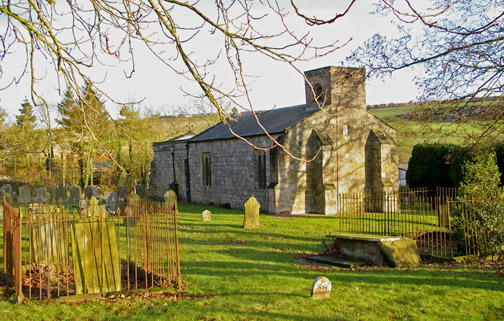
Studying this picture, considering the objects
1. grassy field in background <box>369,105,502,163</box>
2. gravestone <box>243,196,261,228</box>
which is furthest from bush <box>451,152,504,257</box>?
gravestone <box>243,196,261,228</box>

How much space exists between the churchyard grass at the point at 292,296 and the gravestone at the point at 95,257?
0.48 metres

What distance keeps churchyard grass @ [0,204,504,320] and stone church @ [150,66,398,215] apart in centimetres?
1143

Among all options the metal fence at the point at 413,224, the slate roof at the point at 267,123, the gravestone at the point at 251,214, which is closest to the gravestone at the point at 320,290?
the metal fence at the point at 413,224

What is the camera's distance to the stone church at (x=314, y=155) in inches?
936

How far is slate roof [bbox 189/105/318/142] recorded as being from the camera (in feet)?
81.0

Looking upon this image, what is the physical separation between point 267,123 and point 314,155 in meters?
4.91

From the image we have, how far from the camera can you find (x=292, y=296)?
8430 millimetres

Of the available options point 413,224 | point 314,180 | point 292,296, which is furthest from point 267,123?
point 292,296

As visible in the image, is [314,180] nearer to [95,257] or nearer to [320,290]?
[320,290]

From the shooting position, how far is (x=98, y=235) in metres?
8.47

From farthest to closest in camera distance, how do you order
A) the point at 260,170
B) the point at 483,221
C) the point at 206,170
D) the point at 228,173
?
the point at 206,170 → the point at 228,173 → the point at 260,170 → the point at 483,221

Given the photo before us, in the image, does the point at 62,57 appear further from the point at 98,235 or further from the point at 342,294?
the point at 342,294

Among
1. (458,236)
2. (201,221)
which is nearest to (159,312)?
(458,236)

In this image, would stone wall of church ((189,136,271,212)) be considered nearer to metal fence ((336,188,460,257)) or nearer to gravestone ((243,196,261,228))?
gravestone ((243,196,261,228))
